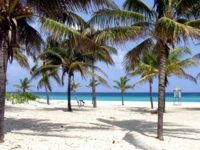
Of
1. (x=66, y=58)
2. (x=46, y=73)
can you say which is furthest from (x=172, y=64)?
(x=46, y=73)

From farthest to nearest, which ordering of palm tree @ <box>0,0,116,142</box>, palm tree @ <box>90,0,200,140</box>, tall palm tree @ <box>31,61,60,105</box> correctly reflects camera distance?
tall palm tree @ <box>31,61,60,105</box> < palm tree @ <box>90,0,200,140</box> < palm tree @ <box>0,0,116,142</box>

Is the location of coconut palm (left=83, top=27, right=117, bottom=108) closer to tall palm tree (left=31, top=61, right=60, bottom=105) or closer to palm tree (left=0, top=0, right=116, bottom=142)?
palm tree (left=0, top=0, right=116, bottom=142)

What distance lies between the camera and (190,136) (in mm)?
9039

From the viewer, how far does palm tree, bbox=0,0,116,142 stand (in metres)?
6.93

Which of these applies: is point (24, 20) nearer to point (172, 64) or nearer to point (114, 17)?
point (114, 17)

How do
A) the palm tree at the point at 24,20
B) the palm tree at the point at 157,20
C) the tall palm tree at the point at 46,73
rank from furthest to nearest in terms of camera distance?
the tall palm tree at the point at 46,73 < the palm tree at the point at 157,20 < the palm tree at the point at 24,20

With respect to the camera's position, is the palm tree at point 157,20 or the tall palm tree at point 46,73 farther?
the tall palm tree at point 46,73

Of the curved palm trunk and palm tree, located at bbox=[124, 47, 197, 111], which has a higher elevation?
palm tree, located at bbox=[124, 47, 197, 111]

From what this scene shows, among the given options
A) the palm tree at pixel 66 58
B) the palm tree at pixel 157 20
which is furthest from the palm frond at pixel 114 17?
the palm tree at pixel 66 58

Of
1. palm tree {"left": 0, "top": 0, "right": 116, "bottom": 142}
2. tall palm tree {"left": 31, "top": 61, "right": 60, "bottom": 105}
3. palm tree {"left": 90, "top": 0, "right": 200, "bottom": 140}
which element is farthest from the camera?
tall palm tree {"left": 31, "top": 61, "right": 60, "bottom": 105}

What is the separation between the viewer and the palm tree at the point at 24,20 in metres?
6.93

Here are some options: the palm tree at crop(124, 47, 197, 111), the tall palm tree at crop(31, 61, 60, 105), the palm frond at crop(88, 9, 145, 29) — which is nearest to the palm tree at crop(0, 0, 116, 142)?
the palm frond at crop(88, 9, 145, 29)

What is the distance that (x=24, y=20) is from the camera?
9148 millimetres

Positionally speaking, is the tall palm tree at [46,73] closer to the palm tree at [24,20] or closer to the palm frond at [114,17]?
the palm tree at [24,20]
